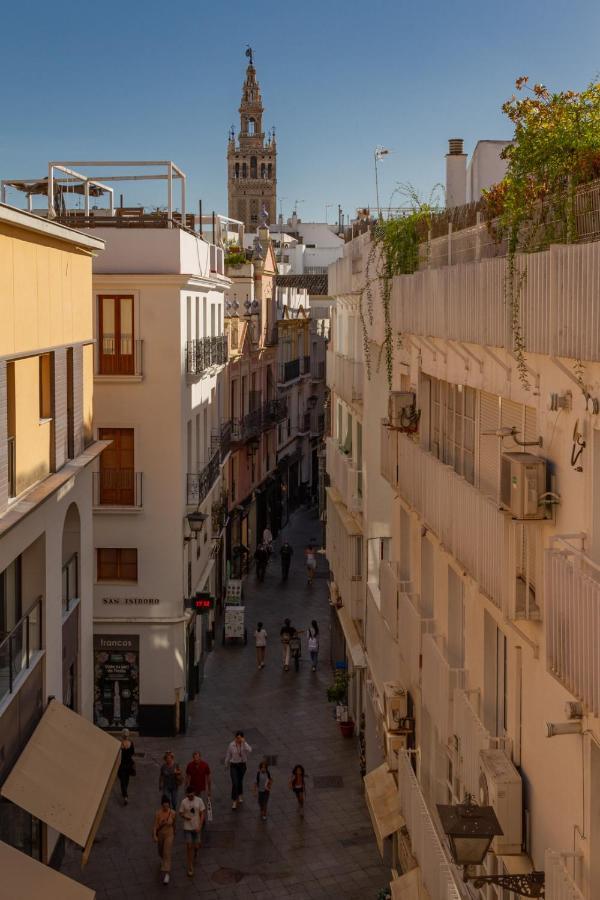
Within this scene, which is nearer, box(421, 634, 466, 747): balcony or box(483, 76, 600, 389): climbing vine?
box(483, 76, 600, 389): climbing vine

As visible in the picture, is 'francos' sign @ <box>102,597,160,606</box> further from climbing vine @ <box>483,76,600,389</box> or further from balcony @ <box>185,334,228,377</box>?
climbing vine @ <box>483,76,600,389</box>

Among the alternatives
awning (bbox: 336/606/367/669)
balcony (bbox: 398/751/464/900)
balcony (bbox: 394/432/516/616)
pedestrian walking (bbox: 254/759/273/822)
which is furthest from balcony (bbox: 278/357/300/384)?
balcony (bbox: 394/432/516/616)

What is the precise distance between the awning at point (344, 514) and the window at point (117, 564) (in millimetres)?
4954

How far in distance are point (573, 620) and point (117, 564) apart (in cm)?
2198

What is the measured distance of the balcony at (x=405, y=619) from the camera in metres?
14.9

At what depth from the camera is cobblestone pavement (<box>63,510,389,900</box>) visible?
20.1 m

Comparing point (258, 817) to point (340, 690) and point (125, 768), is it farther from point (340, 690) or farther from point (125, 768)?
point (340, 690)

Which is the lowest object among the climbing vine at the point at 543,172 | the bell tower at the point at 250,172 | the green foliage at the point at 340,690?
the green foliage at the point at 340,690

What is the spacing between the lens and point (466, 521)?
36.6 feet

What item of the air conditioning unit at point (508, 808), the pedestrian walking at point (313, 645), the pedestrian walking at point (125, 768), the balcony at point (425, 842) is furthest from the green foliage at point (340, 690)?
the air conditioning unit at point (508, 808)

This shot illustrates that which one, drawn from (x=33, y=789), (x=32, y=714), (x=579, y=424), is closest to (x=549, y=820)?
(x=579, y=424)

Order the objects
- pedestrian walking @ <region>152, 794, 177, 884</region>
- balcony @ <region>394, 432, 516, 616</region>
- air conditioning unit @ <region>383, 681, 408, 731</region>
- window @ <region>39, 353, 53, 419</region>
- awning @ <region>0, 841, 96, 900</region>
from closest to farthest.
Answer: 1. balcony @ <region>394, 432, 516, 616</region>
2. awning @ <region>0, 841, 96, 900</region>
3. air conditioning unit @ <region>383, 681, 408, 731</region>
4. window @ <region>39, 353, 53, 419</region>
5. pedestrian walking @ <region>152, 794, 177, 884</region>

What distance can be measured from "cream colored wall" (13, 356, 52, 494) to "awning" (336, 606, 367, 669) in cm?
821

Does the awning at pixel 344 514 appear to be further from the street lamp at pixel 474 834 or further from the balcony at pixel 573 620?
the balcony at pixel 573 620
